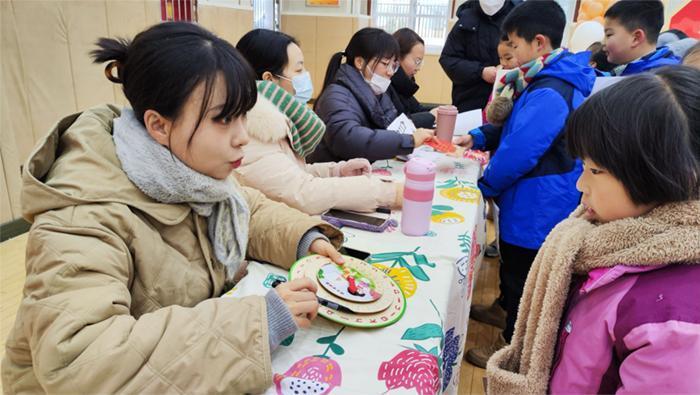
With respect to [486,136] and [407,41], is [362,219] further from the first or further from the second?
[407,41]

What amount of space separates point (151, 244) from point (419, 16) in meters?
8.34

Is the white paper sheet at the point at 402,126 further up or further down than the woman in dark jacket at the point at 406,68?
further down

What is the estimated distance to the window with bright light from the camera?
810 cm

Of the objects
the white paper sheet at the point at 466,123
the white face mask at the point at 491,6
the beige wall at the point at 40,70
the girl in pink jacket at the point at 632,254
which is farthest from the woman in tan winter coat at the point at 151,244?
the white face mask at the point at 491,6

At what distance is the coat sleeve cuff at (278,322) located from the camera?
0.74 meters

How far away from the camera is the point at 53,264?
2.23 ft

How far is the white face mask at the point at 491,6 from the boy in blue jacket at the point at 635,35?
2.56ft

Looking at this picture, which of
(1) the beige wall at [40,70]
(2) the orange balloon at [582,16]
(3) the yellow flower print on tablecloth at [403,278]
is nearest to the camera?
(3) the yellow flower print on tablecloth at [403,278]

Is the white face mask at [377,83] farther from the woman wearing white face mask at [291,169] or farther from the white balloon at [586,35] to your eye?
the white balloon at [586,35]

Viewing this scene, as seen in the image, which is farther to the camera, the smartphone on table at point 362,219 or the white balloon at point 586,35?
the white balloon at point 586,35

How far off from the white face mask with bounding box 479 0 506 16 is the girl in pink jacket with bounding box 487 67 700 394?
2.42m

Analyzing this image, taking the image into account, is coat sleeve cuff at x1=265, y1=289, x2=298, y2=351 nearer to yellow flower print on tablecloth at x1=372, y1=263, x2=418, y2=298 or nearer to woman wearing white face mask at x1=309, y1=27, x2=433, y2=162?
Answer: yellow flower print on tablecloth at x1=372, y1=263, x2=418, y2=298

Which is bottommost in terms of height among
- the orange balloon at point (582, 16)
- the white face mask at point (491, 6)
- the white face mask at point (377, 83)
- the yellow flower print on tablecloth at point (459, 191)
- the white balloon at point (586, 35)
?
the yellow flower print on tablecloth at point (459, 191)

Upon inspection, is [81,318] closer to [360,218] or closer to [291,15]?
[360,218]
